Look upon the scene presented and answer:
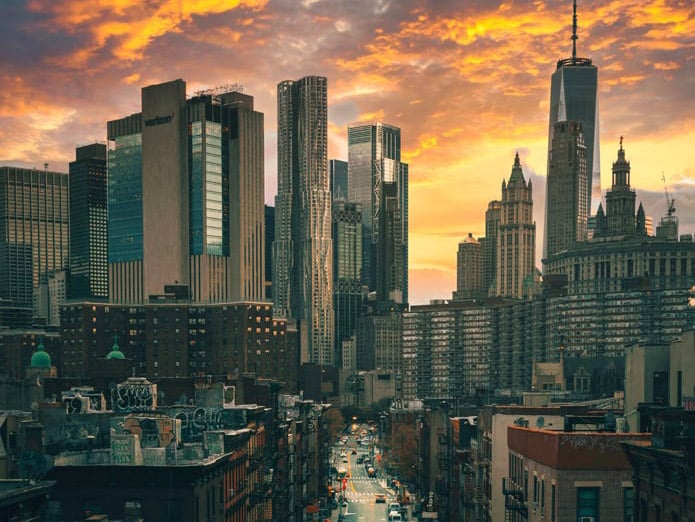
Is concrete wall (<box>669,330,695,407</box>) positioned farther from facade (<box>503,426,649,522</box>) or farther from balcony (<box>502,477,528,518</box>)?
balcony (<box>502,477,528,518</box>)

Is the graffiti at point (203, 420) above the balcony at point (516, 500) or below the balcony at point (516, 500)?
above

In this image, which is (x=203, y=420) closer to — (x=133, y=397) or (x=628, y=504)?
(x=133, y=397)

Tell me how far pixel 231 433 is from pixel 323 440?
121 m

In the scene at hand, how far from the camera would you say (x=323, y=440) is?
195250mm

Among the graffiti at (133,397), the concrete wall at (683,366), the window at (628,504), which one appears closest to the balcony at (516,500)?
the concrete wall at (683,366)

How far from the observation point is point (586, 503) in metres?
54.9

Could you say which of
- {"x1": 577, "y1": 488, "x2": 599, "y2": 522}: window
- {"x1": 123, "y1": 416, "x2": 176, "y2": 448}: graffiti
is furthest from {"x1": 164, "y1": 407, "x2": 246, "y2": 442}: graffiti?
{"x1": 577, "y1": 488, "x2": 599, "y2": 522}: window

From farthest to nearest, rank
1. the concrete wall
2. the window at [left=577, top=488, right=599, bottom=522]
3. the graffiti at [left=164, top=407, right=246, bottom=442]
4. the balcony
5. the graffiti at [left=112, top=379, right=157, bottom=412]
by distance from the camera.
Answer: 1. the graffiti at [left=112, top=379, right=157, bottom=412]
2. the graffiti at [left=164, top=407, right=246, bottom=442]
3. the balcony
4. the concrete wall
5. the window at [left=577, top=488, right=599, bottom=522]

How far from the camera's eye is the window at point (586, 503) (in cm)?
5475

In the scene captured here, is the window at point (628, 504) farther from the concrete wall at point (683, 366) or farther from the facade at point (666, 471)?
the facade at point (666, 471)

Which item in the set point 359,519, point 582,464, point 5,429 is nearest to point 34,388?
point 5,429

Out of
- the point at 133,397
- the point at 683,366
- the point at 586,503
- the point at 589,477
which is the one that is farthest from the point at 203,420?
the point at 683,366

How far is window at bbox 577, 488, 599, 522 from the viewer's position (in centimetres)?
5475

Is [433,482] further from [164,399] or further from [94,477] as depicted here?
[94,477]
